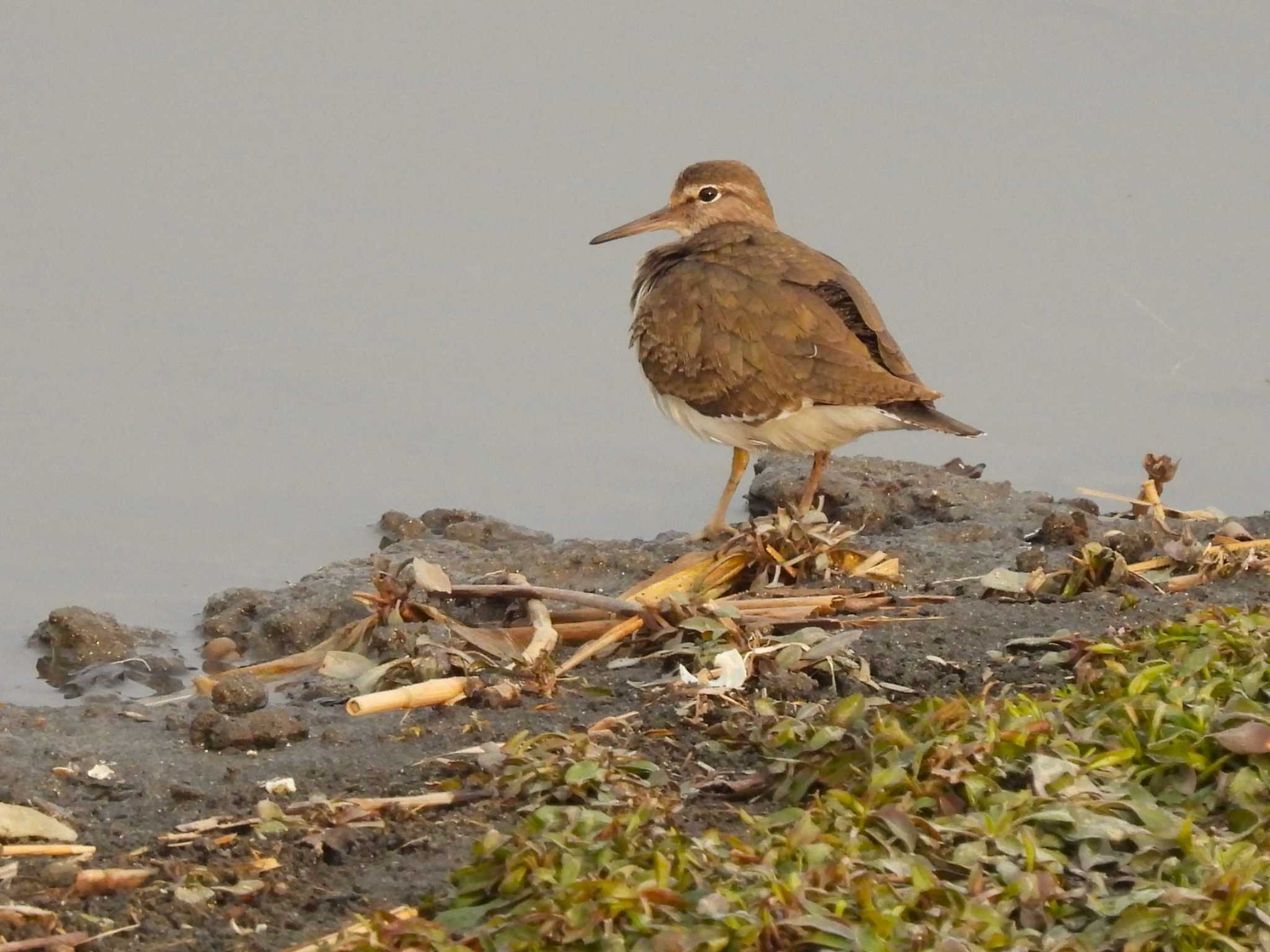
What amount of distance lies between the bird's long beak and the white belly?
145cm

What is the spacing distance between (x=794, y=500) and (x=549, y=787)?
12.9ft

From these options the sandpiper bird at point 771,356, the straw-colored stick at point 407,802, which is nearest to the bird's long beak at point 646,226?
the sandpiper bird at point 771,356

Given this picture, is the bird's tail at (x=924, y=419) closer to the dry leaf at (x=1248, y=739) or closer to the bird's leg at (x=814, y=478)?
the bird's leg at (x=814, y=478)

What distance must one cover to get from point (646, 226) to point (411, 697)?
170 inches

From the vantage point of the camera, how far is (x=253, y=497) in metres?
7.41

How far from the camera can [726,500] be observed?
275 inches

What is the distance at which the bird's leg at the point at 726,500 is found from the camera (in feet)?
22.4

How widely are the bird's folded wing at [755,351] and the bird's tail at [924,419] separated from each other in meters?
0.05

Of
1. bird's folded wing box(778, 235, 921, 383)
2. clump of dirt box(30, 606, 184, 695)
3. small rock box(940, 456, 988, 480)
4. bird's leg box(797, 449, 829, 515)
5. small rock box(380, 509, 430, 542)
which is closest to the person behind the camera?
clump of dirt box(30, 606, 184, 695)

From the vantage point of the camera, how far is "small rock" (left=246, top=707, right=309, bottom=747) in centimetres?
425

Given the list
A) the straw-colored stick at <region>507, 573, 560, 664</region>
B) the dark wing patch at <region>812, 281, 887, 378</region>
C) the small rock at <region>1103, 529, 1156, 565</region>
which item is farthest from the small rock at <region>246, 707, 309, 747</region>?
the dark wing patch at <region>812, 281, 887, 378</region>

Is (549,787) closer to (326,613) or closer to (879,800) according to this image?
(879,800)

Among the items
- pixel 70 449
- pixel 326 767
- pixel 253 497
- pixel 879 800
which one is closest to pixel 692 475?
pixel 253 497

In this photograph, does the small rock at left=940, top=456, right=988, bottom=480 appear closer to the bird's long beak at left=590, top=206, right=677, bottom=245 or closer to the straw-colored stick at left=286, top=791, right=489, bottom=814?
the bird's long beak at left=590, top=206, right=677, bottom=245
